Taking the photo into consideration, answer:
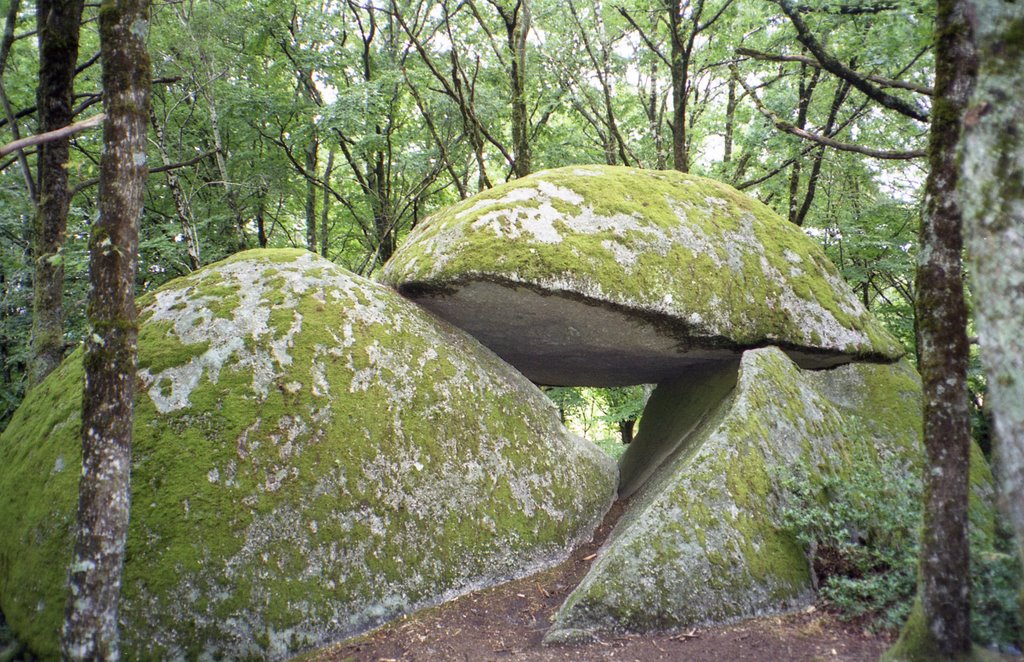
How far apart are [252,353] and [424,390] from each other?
1.41 m

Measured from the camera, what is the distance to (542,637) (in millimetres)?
4008

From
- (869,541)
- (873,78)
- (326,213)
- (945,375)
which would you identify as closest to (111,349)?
(945,375)

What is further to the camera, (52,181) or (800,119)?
(800,119)

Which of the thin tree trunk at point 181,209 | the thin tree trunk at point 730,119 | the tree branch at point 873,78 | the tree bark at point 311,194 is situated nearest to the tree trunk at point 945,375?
the tree branch at point 873,78

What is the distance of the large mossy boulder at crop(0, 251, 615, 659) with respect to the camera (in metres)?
3.82

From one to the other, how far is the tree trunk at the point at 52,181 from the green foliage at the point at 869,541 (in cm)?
714

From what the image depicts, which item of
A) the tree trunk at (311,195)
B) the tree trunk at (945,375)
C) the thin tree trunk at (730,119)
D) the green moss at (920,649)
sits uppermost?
the thin tree trunk at (730,119)

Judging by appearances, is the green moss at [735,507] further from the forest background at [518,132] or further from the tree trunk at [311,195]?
the tree trunk at [311,195]

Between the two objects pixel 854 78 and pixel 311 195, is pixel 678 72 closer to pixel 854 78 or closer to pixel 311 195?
pixel 854 78

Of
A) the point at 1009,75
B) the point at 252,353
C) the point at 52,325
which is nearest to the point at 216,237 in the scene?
the point at 52,325

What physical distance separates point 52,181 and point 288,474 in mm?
4498

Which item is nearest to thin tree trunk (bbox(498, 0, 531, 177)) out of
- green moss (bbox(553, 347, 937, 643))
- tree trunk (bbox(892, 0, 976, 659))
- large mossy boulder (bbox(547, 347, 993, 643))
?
large mossy boulder (bbox(547, 347, 993, 643))

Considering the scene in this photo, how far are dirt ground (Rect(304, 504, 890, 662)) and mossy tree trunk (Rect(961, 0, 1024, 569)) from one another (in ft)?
5.79

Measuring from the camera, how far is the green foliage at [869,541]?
3322mm
